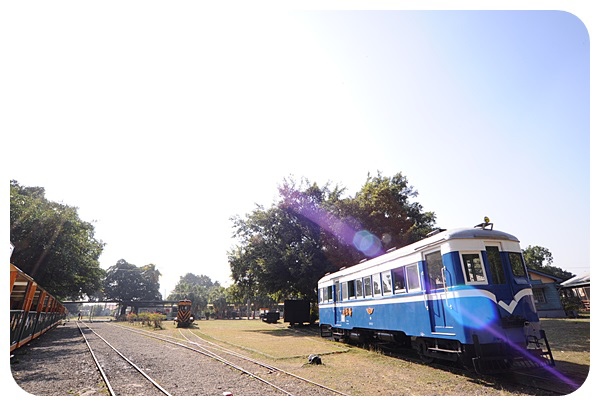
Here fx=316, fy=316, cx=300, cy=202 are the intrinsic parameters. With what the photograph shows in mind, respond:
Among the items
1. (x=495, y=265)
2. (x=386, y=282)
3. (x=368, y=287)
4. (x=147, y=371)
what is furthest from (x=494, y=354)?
(x=147, y=371)

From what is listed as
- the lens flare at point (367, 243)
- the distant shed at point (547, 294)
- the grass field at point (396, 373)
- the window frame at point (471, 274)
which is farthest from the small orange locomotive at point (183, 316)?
the distant shed at point (547, 294)

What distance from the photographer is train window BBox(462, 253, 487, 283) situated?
26.3ft

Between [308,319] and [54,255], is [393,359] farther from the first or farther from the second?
[54,255]

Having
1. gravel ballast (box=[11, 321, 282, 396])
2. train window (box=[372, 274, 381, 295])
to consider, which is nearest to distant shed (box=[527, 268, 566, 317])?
train window (box=[372, 274, 381, 295])

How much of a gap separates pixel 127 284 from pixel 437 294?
3398 inches


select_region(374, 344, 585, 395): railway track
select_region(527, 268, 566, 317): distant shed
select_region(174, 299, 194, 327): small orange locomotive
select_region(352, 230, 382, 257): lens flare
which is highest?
select_region(352, 230, 382, 257): lens flare

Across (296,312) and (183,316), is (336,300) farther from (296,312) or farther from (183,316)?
(183,316)

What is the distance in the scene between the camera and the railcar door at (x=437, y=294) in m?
8.29

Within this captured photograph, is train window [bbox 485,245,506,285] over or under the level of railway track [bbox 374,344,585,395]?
over

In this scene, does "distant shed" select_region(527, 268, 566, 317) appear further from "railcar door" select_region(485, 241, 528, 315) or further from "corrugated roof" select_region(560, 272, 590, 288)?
"railcar door" select_region(485, 241, 528, 315)

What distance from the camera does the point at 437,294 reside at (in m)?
8.67

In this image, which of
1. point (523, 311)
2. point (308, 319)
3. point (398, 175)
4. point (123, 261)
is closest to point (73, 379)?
point (523, 311)

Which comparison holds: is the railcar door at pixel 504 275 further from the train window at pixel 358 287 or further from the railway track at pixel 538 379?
the train window at pixel 358 287

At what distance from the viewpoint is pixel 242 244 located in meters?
33.2
